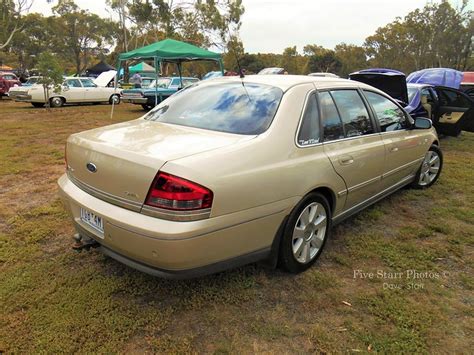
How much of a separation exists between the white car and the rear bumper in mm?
13151

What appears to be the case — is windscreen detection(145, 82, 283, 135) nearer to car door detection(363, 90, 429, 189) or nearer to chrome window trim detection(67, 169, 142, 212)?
chrome window trim detection(67, 169, 142, 212)

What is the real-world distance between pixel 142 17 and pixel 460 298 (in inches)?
1398

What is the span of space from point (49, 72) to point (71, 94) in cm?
252

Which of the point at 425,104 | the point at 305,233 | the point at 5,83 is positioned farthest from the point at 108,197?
the point at 5,83

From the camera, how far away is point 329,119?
3141 millimetres

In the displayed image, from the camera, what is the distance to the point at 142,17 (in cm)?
3319

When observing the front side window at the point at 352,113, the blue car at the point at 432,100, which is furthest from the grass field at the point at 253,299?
the blue car at the point at 432,100

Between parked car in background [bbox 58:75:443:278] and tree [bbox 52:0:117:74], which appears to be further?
tree [bbox 52:0:117:74]

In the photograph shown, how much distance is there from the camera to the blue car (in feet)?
25.3

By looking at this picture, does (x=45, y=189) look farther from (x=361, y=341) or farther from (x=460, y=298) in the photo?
(x=460, y=298)

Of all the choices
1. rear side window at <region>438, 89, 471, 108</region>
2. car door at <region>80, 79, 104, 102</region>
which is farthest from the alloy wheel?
car door at <region>80, 79, 104, 102</region>

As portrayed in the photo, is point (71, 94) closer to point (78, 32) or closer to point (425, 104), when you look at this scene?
point (425, 104)

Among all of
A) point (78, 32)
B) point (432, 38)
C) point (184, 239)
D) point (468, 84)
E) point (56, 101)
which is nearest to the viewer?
point (184, 239)

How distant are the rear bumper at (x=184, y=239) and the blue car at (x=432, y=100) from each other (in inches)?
246
